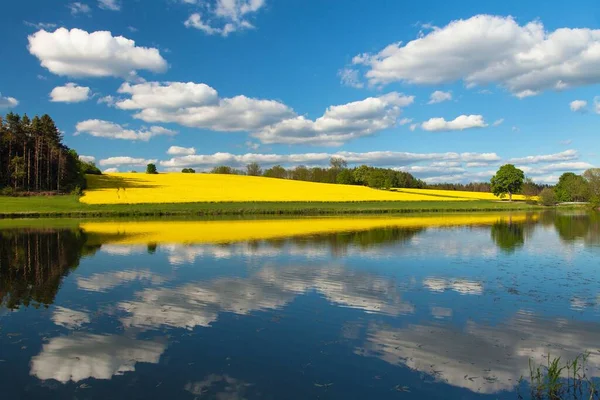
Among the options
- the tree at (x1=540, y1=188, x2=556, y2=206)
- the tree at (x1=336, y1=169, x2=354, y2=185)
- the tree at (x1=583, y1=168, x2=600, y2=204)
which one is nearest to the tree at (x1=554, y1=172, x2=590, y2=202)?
the tree at (x1=583, y1=168, x2=600, y2=204)

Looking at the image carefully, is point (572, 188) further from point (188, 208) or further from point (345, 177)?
point (188, 208)

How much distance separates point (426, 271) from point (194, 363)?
12424 millimetres

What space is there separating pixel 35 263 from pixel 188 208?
3812 cm

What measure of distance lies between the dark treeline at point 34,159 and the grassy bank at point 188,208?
390 inches

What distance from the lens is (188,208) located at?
5809cm

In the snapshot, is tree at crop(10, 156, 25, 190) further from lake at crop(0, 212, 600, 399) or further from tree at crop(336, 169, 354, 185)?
tree at crop(336, 169, 354, 185)

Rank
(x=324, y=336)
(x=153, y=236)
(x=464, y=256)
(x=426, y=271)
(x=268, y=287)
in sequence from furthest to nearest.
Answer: (x=153, y=236), (x=464, y=256), (x=426, y=271), (x=268, y=287), (x=324, y=336)

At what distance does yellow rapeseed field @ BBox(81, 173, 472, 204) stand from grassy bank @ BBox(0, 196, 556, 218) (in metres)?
2.91

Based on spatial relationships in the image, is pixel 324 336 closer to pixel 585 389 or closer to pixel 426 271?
pixel 585 389

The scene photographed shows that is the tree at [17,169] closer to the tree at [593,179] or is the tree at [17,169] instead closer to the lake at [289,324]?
the lake at [289,324]

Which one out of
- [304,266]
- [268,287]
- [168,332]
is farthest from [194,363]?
[304,266]

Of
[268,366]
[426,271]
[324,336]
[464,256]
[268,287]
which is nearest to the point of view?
[268,366]

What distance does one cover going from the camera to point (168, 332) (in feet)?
33.8

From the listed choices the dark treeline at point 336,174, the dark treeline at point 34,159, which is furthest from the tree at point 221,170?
the dark treeline at point 34,159
